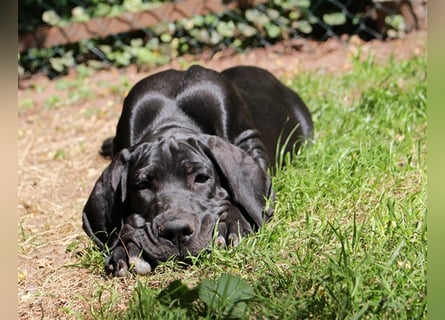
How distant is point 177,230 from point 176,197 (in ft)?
0.95

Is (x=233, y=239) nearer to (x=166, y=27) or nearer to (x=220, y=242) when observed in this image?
(x=220, y=242)

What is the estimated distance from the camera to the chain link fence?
943 cm

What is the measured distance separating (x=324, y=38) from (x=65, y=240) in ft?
17.8

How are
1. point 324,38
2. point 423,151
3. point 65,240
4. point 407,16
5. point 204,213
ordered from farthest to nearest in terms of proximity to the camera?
point 324,38
point 407,16
point 423,151
point 65,240
point 204,213

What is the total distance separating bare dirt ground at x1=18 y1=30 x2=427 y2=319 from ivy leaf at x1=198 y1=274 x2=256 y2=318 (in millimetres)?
614

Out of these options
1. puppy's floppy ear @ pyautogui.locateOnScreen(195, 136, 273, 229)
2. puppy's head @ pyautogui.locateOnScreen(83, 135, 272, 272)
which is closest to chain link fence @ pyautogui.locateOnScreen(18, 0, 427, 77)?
puppy's floppy ear @ pyautogui.locateOnScreen(195, 136, 273, 229)

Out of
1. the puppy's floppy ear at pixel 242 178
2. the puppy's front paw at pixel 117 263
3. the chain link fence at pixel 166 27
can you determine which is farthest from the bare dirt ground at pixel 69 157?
the puppy's floppy ear at pixel 242 178

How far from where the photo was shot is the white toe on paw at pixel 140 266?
420 centimetres

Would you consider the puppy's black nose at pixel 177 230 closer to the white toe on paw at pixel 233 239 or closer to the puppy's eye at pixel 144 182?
the white toe on paw at pixel 233 239

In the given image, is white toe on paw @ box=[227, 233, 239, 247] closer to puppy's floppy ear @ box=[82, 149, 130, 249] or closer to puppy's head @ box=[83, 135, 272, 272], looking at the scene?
puppy's head @ box=[83, 135, 272, 272]

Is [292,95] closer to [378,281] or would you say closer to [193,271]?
[193,271]

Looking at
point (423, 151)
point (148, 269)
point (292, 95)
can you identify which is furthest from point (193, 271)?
point (292, 95)

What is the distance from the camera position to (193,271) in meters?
4.05

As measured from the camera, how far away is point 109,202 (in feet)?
15.4
